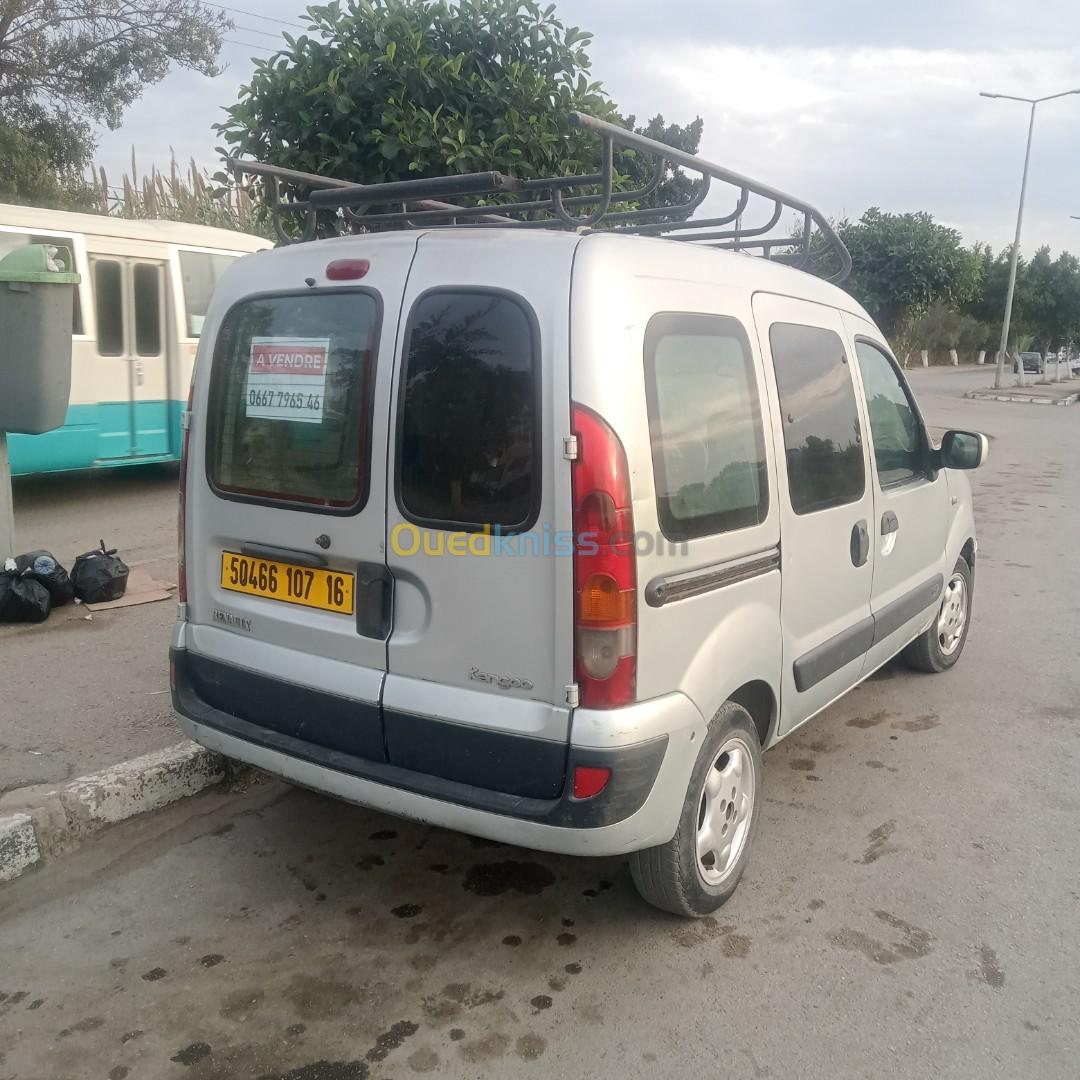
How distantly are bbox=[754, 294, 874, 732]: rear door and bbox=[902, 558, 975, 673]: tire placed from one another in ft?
4.67

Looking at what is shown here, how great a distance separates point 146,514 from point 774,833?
22.9ft

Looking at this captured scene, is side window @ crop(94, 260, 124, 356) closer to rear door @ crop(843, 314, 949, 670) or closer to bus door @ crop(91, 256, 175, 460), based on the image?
bus door @ crop(91, 256, 175, 460)

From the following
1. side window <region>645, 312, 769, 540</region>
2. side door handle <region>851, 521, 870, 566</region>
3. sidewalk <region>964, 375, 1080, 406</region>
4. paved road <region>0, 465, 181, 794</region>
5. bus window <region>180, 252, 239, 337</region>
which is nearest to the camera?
side window <region>645, 312, 769, 540</region>

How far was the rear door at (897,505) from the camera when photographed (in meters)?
3.96

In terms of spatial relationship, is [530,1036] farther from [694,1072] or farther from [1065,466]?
[1065,466]

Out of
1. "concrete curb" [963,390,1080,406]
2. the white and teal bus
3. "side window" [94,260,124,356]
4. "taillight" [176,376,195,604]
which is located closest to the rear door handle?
"taillight" [176,376,195,604]

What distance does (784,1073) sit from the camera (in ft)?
7.88

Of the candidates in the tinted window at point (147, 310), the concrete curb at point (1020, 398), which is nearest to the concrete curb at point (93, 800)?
the tinted window at point (147, 310)

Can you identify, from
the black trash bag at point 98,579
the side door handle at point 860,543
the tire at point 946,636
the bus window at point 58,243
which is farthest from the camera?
the bus window at point 58,243

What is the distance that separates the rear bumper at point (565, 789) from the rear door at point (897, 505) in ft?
5.35

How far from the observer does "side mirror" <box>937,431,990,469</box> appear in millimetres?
4387

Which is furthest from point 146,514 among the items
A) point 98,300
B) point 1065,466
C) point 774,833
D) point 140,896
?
point 1065,466

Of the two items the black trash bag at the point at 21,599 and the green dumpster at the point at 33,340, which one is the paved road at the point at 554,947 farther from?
the green dumpster at the point at 33,340

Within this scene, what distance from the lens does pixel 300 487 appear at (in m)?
2.96
